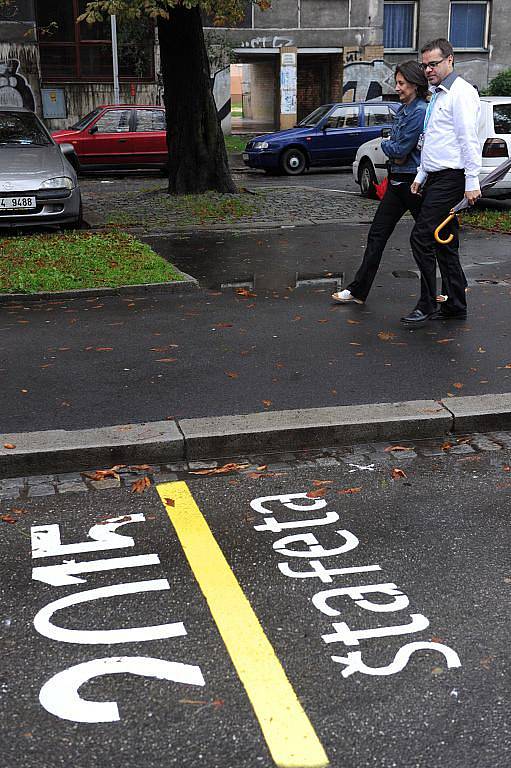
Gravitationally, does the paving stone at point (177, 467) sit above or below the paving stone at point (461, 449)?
above

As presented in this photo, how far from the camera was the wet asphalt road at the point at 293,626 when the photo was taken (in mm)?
2760

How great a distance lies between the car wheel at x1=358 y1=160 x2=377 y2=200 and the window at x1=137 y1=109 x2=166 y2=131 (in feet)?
27.9

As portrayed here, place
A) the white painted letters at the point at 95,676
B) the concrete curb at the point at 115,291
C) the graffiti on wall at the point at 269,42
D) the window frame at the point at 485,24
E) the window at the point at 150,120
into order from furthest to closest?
the window frame at the point at 485,24 → the graffiti on wall at the point at 269,42 → the window at the point at 150,120 → the concrete curb at the point at 115,291 → the white painted letters at the point at 95,676

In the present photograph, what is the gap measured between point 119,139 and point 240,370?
63.5ft

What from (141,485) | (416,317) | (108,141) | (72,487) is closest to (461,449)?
(141,485)

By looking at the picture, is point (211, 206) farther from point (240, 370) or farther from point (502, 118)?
point (240, 370)

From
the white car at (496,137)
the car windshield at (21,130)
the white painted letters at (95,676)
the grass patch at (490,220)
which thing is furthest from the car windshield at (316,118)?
the white painted letters at (95,676)

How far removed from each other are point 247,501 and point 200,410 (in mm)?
1152

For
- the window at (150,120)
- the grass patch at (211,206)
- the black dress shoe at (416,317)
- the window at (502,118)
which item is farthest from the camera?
the window at (150,120)

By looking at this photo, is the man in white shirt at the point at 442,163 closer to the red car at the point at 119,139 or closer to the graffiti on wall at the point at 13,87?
the red car at the point at 119,139

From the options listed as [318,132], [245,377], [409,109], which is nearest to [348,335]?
[245,377]

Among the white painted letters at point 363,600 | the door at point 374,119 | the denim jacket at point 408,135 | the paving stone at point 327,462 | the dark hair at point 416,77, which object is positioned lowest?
the paving stone at point 327,462

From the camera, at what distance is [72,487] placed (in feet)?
15.6

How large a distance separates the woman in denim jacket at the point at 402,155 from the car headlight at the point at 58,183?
5508 mm
